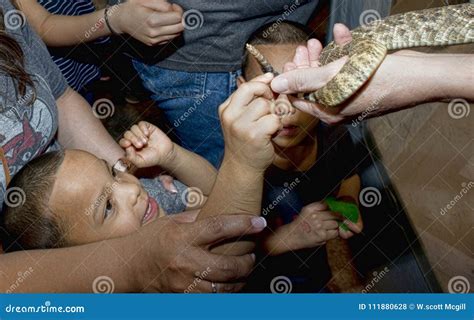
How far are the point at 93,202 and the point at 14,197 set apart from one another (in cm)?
22

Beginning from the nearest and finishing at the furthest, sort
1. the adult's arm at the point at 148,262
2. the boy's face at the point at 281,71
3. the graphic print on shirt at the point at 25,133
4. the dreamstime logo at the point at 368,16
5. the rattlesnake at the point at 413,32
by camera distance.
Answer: the adult's arm at the point at 148,262, the graphic print on shirt at the point at 25,133, the rattlesnake at the point at 413,32, the boy's face at the point at 281,71, the dreamstime logo at the point at 368,16

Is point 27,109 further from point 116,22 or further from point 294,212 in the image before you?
point 294,212

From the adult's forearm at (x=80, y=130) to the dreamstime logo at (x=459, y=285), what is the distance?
1.24m

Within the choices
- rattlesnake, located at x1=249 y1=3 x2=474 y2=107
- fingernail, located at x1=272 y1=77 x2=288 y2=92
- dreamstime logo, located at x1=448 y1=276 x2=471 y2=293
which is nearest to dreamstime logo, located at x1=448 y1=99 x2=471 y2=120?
rattlesnake, located at x1=249 y1=3 x2=474 y2=107

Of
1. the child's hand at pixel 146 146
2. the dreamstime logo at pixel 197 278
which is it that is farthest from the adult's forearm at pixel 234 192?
the child's hand at pixel 146 146

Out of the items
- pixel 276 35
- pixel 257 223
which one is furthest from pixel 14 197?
pixel 276 35

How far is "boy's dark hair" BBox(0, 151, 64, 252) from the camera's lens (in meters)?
1.25

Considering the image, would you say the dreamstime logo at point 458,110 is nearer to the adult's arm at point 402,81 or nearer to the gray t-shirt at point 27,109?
the adult's arm at point 402,81

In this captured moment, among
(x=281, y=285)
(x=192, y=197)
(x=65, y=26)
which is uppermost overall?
(x=65, y=26)

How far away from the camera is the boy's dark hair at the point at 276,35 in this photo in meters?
1.65

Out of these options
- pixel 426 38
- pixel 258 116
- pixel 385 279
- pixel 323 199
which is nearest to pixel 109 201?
pixel 258 116

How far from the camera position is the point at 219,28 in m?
1.66

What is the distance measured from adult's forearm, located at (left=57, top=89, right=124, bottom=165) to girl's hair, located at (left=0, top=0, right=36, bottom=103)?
0.93 feet

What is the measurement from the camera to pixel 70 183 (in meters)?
1.28
